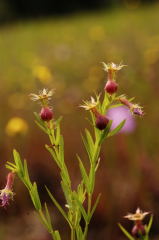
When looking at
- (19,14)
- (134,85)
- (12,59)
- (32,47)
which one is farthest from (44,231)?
(19,14)

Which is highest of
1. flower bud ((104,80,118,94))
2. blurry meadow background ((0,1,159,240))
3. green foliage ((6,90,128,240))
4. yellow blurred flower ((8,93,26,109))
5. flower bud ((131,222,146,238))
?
yellow blurred flower ((8,93,26,109))

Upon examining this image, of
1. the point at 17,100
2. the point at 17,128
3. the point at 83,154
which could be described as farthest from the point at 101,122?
the point at 17,100

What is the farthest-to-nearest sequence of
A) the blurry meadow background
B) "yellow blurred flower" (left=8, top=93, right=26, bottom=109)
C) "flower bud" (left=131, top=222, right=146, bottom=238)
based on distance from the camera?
"yellow blurred flower" (left=8, top=93, right=26, bottom=109), the blurry meadow background, "flower bud" (left=131, top=222, right=146, bottom=238)

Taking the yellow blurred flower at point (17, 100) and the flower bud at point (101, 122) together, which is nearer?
the flower bud at point (101, 122)

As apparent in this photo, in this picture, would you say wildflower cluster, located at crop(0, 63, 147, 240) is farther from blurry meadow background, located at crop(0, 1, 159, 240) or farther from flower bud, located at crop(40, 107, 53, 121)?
blurry meadow background, located at crop(0, 1, 159, 240)

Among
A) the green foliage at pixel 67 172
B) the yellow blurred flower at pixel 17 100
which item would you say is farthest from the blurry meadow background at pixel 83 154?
the green foliage at pixel 67 172

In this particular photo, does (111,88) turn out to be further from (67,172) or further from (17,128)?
(17,128)

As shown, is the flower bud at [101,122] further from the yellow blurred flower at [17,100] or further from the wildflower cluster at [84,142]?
the yellow blurred flower at [17,100]

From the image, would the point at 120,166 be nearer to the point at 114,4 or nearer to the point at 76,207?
the point at 76,207

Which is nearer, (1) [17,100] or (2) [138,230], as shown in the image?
(2) [138,230]

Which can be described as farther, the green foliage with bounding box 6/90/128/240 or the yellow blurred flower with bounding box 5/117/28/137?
the yellow blurred flower with bounding box 5/117/28/137

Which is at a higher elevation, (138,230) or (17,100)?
(17,100)

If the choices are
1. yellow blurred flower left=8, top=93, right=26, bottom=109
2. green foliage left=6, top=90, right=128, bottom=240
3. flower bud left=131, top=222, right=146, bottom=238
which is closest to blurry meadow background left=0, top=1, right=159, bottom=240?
yellow blurred flower left=8, top=93, right=26, bottom=109
